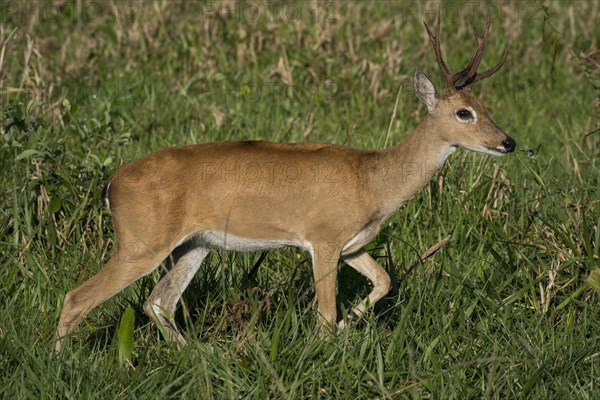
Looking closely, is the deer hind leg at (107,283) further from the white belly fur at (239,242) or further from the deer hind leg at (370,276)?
the deer hind leg at (370,276)

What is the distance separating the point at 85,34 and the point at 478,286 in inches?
225

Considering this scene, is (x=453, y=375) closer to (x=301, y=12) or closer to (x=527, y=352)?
(x=527, y=352)

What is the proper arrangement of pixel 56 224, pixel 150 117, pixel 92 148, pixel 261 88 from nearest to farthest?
pixel 56 224, pixel 92 148, pixel 150 117, pixel 261 88

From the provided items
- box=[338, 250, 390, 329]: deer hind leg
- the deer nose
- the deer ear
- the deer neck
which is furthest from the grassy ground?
the deer ear

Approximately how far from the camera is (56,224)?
6.81m

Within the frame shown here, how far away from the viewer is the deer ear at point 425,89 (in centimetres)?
632

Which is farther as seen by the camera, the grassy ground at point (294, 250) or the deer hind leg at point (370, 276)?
the deer hind leg at point (370, 276)

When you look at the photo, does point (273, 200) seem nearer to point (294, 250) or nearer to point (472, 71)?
point (294, 250)

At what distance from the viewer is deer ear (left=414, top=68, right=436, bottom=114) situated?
20.7 feet

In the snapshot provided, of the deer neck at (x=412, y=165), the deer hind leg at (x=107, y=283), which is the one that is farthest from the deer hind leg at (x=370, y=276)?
the deer hind leg at (x=107, y=283)

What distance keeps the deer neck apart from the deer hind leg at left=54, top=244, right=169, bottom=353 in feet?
4.81

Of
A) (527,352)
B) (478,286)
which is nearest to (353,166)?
(478,286)

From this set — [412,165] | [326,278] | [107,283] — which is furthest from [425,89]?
[107,283]

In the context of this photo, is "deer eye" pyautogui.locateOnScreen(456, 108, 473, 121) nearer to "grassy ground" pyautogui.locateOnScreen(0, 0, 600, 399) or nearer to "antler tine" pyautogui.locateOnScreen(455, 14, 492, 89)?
"antler tine" pyautogui.locateOnScreen(455, 14, 492, 89)
